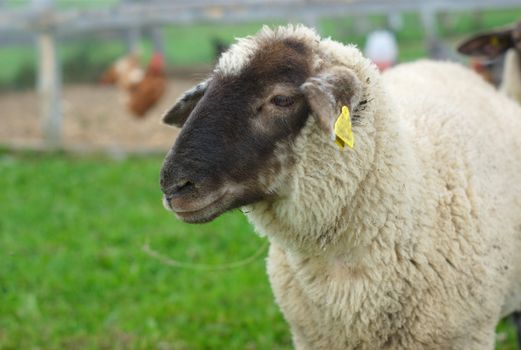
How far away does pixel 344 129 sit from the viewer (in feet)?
8.80

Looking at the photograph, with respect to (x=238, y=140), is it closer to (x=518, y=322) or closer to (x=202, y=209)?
(x=202, y=209)

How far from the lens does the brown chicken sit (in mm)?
10875

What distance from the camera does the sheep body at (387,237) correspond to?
9.54 feet

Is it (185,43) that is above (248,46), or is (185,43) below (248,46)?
below

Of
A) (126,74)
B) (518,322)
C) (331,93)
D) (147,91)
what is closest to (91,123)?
(126,74)

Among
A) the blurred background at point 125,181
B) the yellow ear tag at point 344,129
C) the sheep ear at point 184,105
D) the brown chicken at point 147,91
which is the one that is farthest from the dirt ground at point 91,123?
the yellow ear tag at point 344,129

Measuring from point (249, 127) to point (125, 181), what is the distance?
5.68 meters

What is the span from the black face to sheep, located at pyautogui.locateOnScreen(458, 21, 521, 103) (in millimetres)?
2765

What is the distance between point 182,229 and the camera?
6.59 meters

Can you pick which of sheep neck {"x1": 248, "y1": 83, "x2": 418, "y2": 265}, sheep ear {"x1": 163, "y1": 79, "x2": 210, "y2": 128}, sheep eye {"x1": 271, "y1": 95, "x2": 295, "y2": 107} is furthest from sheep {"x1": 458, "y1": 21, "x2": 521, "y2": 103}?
sheep eye {"x1": 271, "y1": 95, "x2": 295, "y2": 107}

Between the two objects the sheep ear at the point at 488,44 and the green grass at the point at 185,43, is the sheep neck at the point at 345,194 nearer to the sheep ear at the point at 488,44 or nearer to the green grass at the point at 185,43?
the sheep ear at the point at 488,44

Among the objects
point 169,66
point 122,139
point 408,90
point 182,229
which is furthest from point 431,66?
point 169,66

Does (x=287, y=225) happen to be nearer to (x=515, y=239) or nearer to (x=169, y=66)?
(x=515, y=239)

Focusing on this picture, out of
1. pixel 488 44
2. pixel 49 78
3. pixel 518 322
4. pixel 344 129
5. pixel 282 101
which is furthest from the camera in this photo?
pixel 49 78
